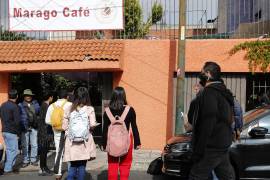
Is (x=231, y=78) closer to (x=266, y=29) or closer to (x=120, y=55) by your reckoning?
(x=266, y=29)

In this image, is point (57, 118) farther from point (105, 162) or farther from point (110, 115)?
point (105, 162)

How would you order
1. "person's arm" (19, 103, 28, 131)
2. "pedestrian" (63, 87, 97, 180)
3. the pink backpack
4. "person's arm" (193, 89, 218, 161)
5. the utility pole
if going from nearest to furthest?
"person's arm" (193, 89, 218, 161) → the pink backpack → "pedestrian" (63, 87, 97, 180) → "person's arm" (19, 103, 28, 131) → the utility pole

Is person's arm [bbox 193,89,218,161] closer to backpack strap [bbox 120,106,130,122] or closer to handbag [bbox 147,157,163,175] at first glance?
backpack strap [bbox 120,106,130,122]

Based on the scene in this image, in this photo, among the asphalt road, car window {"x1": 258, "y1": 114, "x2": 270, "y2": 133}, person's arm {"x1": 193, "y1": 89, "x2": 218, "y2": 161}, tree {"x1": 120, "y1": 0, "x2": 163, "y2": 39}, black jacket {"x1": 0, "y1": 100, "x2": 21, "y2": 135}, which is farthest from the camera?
tree {"x1": 120, "y1": 0, "x2": 163, "y2": 39}

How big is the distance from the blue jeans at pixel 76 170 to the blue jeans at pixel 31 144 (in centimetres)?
319

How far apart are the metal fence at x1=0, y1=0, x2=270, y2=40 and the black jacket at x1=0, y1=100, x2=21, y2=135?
4064 mm

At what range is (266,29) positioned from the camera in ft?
42.0

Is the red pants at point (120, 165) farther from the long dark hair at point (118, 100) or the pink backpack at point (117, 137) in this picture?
the long dark hair at point (118, 100)

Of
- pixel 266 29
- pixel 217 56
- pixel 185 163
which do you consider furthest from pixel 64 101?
pixel 266 29

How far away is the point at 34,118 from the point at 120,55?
A: 2791mm

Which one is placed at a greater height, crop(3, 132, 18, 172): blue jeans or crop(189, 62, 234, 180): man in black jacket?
crop(189, 62, 234, 180): man in black jacket

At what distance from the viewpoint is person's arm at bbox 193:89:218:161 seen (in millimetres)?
5707

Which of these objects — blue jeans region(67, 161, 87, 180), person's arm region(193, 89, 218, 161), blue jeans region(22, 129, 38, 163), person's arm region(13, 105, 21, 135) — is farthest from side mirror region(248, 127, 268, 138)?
blue jeans region(22, 129, 38, 163)

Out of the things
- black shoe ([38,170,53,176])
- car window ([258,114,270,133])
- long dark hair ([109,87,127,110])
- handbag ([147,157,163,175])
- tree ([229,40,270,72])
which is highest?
tree ([229,40,270,72])
